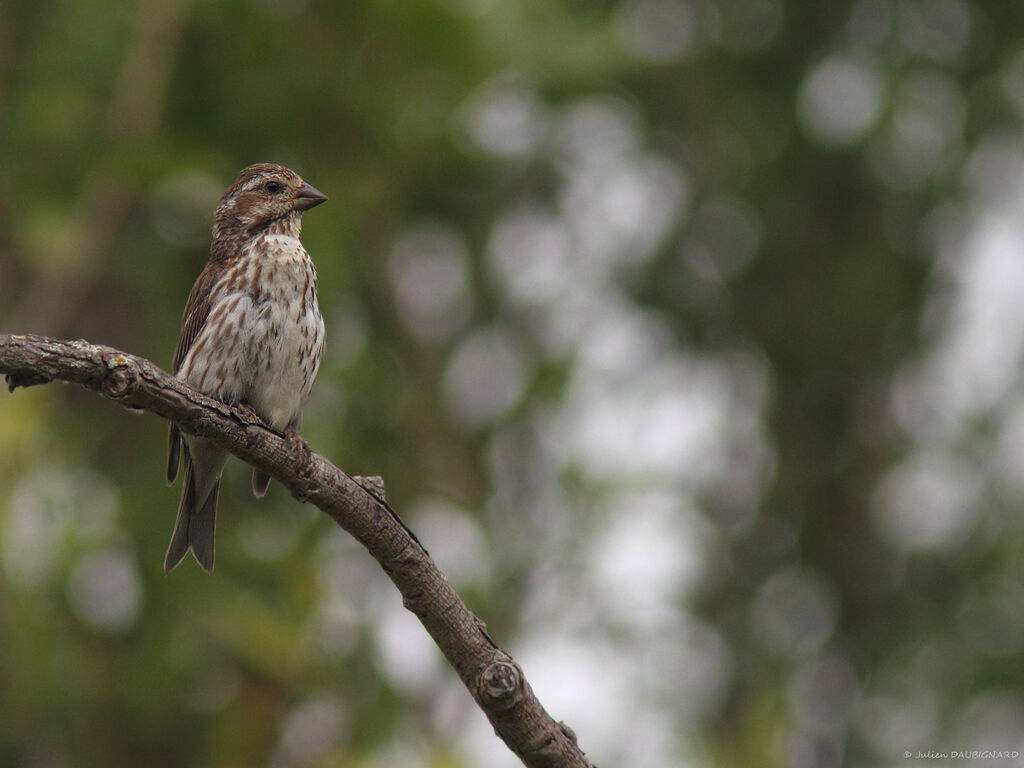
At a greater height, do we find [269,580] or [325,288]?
[325,288]

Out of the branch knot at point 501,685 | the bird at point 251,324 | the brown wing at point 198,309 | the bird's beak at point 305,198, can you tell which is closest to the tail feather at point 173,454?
the bird at point 251,324

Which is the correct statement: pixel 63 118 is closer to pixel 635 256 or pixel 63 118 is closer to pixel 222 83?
pixel 222 83

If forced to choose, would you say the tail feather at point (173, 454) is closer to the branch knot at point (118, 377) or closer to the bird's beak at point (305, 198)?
the bird's beak at point (305, 198)

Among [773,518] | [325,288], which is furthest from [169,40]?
[773,518]

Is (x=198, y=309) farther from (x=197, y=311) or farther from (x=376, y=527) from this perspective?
(x=376, y=527)

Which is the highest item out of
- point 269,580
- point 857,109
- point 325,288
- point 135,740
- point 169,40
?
point 857,109

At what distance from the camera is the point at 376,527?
3.64 metres

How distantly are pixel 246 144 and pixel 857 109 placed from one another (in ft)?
16.4

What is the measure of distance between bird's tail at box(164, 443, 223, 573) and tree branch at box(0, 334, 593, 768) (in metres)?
2.04

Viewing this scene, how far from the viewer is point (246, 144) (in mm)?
8352

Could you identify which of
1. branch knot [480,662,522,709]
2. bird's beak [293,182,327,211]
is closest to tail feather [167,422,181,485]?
bird's beak [293,182,327,211]

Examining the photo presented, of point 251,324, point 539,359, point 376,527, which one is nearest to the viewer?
point 376,527

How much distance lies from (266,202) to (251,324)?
0.57m

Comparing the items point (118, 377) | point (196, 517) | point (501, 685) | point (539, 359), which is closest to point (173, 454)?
point (196, 517)
